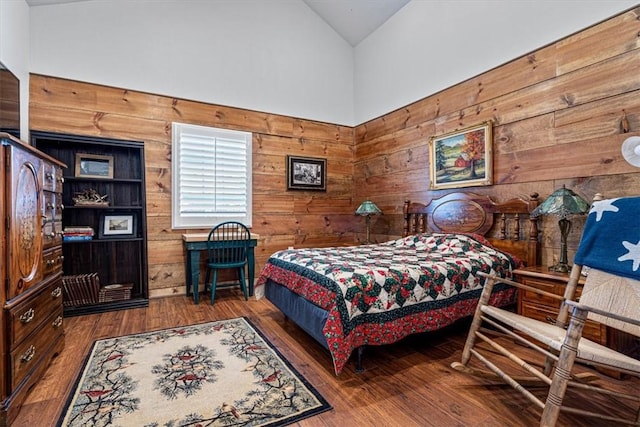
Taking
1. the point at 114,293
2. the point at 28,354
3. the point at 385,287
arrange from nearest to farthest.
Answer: the point at 28,354
the point at 385,287
the point at 114,293

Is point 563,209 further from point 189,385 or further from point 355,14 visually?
point 355,14

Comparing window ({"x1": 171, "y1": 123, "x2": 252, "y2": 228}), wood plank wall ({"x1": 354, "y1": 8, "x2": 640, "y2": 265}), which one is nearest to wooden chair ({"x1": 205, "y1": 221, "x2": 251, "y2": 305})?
window ({"x1": 171, "y1": 123, "x2": 252, "y2": 228})

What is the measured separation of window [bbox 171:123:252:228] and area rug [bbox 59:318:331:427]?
1.67m

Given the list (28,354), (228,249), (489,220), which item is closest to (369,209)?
(489,220)

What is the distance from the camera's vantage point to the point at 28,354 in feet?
5.71

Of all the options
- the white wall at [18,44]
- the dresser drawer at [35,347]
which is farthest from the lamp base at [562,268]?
the white wall at [18,44]

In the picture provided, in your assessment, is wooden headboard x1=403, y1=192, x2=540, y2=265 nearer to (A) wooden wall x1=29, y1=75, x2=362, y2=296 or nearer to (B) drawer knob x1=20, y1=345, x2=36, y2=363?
(A) wooden wall x1=29, y1=75, x2=362, y2=296

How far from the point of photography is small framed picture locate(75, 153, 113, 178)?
3.33 m

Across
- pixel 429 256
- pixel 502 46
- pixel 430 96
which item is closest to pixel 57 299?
pixel 429 256

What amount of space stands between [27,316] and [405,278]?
222cm

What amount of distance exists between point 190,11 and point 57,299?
344 centimetres

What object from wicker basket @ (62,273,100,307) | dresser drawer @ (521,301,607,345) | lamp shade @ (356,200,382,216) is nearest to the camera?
dresser drawer @ (521,301,607,345)

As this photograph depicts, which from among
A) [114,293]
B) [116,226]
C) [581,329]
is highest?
[116,226]

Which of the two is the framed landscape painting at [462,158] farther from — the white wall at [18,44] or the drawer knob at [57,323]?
the white wall at [18,44]
